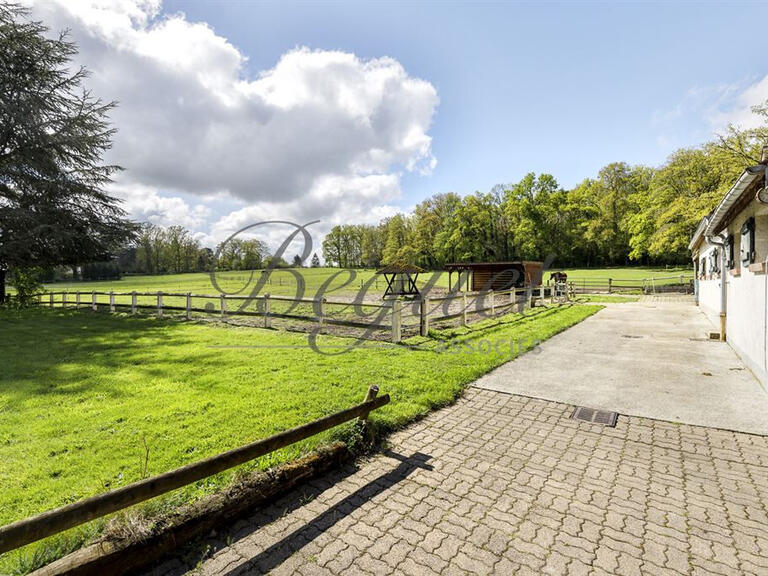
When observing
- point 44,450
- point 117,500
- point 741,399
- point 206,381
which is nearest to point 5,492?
point 44,450

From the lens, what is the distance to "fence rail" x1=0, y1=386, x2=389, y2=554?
178 centimetres

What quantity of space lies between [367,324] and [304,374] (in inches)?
123

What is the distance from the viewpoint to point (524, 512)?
8.72 feet

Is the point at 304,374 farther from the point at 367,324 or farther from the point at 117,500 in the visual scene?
the point at 117,500

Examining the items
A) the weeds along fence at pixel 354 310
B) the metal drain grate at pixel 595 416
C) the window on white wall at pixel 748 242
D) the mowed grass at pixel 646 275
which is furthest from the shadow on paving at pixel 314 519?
the mowed grass at pixel 646 275

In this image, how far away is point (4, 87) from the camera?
1577 cm

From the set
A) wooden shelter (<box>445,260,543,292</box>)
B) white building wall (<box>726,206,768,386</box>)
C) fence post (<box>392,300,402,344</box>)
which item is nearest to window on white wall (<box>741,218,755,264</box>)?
white building wall (<box>726,206,768,386</box>)

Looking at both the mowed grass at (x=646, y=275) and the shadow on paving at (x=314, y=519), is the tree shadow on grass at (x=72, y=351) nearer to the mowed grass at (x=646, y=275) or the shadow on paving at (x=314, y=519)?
the shadow on paving at (x=314, y=519)

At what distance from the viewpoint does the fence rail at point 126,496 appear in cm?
178

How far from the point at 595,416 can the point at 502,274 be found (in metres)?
20.4

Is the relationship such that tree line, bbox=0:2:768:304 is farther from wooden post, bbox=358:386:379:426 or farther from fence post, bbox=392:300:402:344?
wooden post, bbox=358:386:379:426

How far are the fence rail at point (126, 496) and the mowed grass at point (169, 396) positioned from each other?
0.43 m

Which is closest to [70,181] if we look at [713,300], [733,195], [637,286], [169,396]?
[169,396]

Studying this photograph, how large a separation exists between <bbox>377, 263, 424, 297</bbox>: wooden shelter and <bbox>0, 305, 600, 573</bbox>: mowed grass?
1416cm
